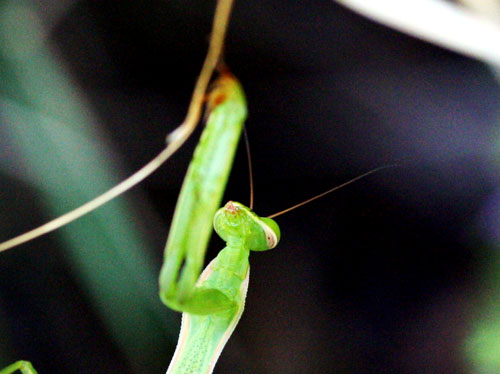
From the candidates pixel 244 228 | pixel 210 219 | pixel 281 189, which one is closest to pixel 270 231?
pixel 244 228

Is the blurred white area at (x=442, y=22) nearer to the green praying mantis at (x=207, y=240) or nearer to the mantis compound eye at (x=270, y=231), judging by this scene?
the green praying mantis at (x=207, y=240)

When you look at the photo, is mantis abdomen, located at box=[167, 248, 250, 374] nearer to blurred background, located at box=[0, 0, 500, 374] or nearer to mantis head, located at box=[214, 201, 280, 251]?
mantis head, located at box=[214, 201, 280, 251]

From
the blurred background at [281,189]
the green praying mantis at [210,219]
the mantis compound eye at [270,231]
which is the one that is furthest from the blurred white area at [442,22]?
the blurred background at [281,189]

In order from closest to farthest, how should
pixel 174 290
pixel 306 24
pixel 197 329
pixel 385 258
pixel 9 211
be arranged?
pixel 174 290
pixel 197 329
pixel 306 24
pixel 9 211
pixel 385 258

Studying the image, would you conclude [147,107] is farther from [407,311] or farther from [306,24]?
[407,311]

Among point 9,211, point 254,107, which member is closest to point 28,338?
point 9,211

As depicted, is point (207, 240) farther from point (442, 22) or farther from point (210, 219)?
point (442, 22)

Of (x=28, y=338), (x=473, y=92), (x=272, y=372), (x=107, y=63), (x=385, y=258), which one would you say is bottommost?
(x=28, y=338)

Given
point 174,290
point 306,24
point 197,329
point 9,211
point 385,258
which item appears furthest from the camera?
point 385,258
